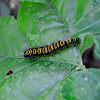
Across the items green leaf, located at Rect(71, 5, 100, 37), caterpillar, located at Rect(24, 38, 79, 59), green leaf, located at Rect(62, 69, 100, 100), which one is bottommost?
caterpillar, located at Rect(24, 38, 79, 59)

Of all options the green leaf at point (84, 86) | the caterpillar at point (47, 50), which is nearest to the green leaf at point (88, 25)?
the green leaf at point (84, 86)

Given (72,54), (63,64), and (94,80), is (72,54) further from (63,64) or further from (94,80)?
(94,80)

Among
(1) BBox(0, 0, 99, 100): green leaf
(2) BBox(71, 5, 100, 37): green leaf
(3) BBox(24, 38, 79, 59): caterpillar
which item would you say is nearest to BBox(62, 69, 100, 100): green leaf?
(2) BBox(71, 5, 100, 37): green leaf

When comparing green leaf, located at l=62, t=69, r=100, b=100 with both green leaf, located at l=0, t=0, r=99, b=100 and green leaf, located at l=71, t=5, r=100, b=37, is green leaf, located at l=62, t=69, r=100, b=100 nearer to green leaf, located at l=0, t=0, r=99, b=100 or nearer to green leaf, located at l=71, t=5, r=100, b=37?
green leaf, located at l=71, t=5, r=100, b=37

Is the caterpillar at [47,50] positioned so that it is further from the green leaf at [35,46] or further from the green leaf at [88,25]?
the green leaf at [88,25]

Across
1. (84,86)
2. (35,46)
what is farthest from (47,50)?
(84,86)

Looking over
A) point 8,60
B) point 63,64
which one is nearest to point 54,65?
point 63,64
